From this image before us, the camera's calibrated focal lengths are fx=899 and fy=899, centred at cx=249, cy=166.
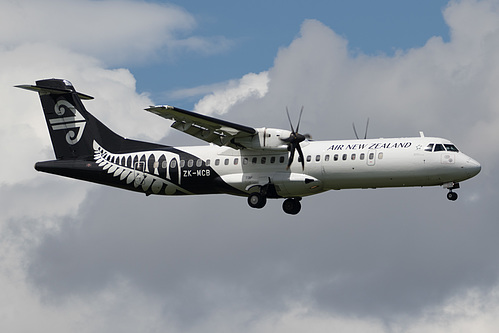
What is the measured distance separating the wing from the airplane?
0.14ft

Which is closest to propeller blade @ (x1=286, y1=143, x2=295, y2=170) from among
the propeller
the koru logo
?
the propeller

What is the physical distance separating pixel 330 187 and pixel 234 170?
4513 mm

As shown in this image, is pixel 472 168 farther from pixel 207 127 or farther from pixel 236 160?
pixel 207 127

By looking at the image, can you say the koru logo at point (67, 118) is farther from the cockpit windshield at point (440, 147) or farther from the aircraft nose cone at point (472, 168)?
the aircraft nose cone at point (472, 168)

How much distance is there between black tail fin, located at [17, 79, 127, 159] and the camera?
44375 millimetres

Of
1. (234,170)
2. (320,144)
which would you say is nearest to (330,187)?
(320,144)

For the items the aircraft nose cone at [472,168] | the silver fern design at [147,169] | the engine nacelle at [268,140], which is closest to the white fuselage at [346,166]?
the aircraft nose cone at [472,168]

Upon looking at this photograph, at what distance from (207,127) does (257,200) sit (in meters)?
3.95

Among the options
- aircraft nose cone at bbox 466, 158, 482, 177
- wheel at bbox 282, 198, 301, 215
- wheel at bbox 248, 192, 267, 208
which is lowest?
wheel at bbox 248, 192, 267, 208

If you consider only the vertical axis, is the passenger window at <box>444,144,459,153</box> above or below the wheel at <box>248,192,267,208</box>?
above

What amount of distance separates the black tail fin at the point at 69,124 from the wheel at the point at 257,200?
776cm

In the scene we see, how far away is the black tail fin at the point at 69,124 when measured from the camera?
4438 cm

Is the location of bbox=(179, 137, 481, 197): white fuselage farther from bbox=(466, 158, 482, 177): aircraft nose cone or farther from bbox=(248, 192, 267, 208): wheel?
bbox=(248, 192, 267, 208): wheel

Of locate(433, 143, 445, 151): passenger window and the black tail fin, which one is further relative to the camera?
the black tail fin
